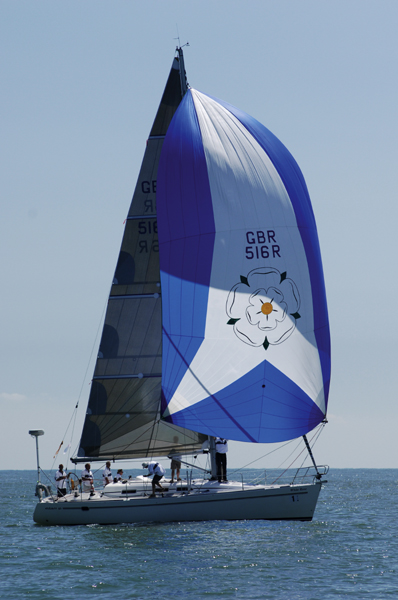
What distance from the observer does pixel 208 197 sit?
21.1m

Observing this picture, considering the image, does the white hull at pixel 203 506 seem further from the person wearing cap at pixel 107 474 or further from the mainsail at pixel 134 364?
the mainsail at pixel 134 364

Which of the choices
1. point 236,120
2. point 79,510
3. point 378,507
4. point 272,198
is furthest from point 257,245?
point 378,507

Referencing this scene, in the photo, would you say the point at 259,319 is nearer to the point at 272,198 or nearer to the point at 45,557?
the point at 272,198

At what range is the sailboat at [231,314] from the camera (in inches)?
800

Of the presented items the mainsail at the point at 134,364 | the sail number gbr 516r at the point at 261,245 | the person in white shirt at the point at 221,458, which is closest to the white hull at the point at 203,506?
the person in white shirt at the point at 221,458

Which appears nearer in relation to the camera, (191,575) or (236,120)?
(191,575)

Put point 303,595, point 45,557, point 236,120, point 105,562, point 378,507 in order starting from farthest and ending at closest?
point 378,507, point 236,120, point 45,557, point 105,562, point 303,595

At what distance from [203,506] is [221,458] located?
2386mm

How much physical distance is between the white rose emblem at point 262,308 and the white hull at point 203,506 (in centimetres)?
405

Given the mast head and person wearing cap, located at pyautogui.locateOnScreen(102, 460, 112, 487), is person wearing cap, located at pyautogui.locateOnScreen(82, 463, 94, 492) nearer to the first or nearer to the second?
person wearing cap, located at pyautogui.locateOnScreen(102, 460, 112, 487)

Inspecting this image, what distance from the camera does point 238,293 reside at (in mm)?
20734

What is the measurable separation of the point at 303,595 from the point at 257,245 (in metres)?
9.64

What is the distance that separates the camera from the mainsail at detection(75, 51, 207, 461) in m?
23.5

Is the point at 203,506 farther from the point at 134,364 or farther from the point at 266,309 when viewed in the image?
the point at 266,309
